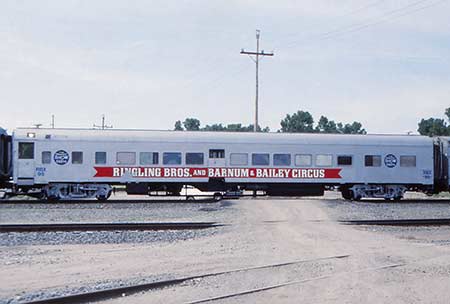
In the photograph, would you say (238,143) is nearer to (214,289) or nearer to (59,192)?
(59,192)

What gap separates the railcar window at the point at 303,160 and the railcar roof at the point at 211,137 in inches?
27.1

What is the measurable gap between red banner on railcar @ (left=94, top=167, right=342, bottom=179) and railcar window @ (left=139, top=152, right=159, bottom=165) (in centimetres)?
29

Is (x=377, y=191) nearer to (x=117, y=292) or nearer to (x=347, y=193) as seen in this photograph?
(x=347, y=193)

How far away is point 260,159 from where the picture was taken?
83.1ft

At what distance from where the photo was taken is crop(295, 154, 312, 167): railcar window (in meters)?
25.6

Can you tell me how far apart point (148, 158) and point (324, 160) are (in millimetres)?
8542

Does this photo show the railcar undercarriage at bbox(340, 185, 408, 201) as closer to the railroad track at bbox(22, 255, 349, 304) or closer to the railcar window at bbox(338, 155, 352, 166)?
the railcar window at bbox(338, 155, 352, 166)

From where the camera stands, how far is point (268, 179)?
2533cm

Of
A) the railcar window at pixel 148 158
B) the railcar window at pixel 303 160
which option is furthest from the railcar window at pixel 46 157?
the railcar window at pixel 303 160

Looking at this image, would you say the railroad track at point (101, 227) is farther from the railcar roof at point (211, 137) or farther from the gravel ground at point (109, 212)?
the railcar roof at point (211, 137)

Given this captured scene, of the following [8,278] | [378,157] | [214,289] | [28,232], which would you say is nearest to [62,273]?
[8,278]

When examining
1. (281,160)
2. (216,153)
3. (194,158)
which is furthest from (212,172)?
(281,160)

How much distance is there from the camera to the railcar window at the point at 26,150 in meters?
24.3

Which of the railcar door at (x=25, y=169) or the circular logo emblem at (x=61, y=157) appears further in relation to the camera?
the circular logo emblem at (x=61, y=157)
